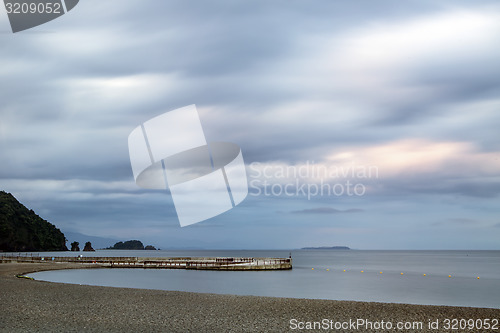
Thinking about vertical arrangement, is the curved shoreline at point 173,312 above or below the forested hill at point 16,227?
below

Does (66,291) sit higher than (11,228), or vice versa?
(11,228)

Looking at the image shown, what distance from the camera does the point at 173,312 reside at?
1862 cm

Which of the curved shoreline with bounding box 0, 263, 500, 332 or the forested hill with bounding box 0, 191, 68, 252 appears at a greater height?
the forested hill with bounding box 0, 191, 68, 252

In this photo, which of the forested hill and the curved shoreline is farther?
the forested hill

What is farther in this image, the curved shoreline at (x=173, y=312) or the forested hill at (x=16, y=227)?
the forested hill at (x=16, y=227)

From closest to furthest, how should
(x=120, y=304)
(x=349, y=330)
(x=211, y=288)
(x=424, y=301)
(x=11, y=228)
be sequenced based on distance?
(x=349, y=330), (x=120, y=304), (x=424, y=301), (x=211, y=288), (x=11, y=228)

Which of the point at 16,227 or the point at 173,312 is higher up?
the point at 16,227

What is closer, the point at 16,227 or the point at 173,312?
the point at 173,312

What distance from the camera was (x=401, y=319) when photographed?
1822 cm

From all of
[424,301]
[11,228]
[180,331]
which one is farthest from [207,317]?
[11,228]

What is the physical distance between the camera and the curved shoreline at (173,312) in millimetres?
15344

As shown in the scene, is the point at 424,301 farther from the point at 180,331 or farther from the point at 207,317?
the point at 180,331

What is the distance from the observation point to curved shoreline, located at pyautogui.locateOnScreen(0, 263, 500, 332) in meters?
15.3

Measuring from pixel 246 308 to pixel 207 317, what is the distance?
10.6 feet
